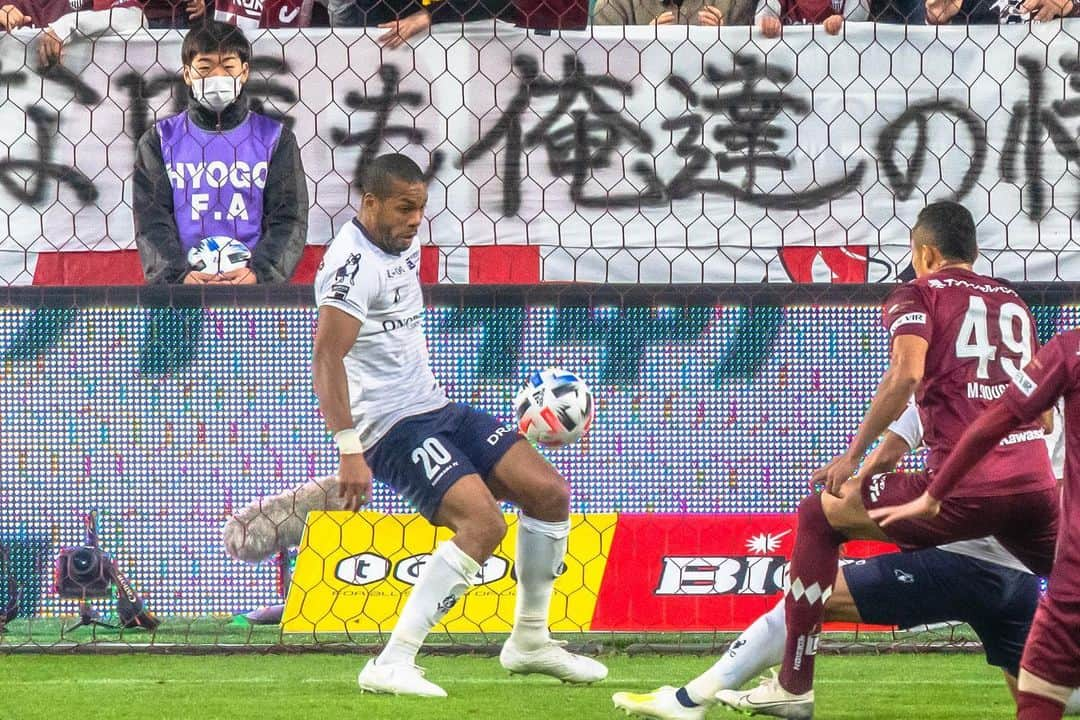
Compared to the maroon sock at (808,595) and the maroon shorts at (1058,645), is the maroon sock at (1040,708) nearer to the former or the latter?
the maroon shorts at (1058,645)

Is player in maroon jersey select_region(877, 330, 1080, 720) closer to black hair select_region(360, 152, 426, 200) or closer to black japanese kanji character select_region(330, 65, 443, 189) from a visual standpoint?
black hair select_region(360, 152, 426, 200)

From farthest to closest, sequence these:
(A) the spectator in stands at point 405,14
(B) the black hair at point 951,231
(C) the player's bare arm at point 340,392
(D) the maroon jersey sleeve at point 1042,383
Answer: (A) the spectator in stands at point 405,14 → (C) the player's bare arm at point 340,392 → (B) the black hair at point 951,231 → (D) the maroon jersey sleeve at point 1042,383

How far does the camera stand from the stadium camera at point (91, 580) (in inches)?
262

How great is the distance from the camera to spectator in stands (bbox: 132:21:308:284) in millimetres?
7094

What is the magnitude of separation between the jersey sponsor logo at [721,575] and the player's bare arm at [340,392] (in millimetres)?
1598

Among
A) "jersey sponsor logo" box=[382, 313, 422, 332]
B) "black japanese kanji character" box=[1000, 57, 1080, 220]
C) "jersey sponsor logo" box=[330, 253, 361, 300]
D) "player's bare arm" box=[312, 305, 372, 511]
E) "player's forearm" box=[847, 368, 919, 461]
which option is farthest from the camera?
"black japanese kanji character" box=[1000, 57, 1080, 220]

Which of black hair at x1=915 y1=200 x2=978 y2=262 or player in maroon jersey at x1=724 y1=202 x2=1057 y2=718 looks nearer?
player in maroon jersey at x1=724 y1=202 x2=1057 y2=718

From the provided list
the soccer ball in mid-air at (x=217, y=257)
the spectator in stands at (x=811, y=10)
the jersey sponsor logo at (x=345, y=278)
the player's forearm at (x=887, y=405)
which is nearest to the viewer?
the player's forearm at (x=887, y=405)

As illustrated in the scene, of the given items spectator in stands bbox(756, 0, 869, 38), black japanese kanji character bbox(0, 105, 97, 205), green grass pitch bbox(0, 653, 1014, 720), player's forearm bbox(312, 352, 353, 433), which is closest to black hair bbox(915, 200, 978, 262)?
green grass pitch bbox(0, 653, 1014, 720)

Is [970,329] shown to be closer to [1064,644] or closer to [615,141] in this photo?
[1064,644]

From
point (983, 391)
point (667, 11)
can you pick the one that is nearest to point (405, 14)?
point (667, 11)

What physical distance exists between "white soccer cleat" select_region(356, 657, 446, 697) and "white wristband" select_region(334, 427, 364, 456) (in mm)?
659

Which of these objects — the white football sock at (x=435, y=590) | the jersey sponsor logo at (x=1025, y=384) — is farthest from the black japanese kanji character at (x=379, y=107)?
the jersey sponsor logo at (x=1025, y=384)

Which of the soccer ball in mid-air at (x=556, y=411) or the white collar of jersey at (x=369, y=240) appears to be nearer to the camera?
the white collar of jersey at (x=369, y=240)
